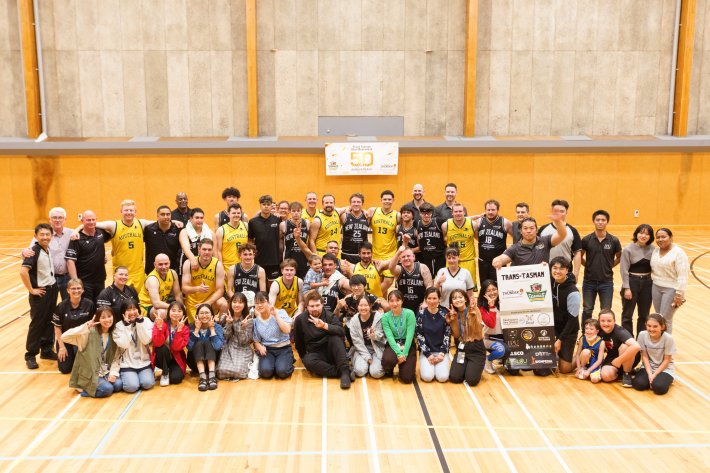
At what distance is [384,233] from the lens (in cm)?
1062

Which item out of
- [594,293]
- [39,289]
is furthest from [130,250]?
[594,293]

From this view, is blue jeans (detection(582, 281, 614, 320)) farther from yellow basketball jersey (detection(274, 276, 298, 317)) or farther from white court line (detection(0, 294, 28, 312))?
white court line (detection(0, 294, 28, 312))

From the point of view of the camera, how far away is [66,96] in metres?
18.7

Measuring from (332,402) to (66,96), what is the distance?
1491 centimetres

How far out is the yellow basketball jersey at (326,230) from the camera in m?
11.0

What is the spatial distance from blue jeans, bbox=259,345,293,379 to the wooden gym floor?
121 millimetres

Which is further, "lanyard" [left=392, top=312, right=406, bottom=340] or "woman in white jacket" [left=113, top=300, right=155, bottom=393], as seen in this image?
"lanyard" [left=392, top=312, right=406, bottom=340]

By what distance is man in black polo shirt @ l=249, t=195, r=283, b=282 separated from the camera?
1020cm

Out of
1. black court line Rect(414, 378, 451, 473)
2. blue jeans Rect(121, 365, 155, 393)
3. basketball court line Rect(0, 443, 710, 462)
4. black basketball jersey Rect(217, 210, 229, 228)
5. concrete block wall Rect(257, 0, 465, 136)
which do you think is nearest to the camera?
black court line Rect(414, 378, 451, 473)

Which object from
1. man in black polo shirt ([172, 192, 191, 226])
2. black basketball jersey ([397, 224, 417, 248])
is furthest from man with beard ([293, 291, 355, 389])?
man in black polo shirt ([172, 192, 191, 226])

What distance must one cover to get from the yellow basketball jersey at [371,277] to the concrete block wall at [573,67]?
1095cm

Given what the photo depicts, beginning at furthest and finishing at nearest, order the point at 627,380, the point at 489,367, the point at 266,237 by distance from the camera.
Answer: the point at 266,237, the point at 489,367, the point at 627,380

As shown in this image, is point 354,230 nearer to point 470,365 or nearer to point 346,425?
point 470,365

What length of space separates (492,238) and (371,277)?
1998 millimetres
